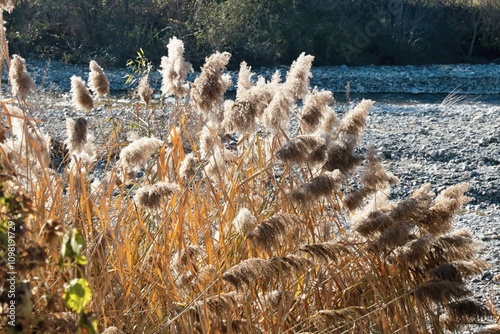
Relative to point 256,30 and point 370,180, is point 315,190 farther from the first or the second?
point 256,30

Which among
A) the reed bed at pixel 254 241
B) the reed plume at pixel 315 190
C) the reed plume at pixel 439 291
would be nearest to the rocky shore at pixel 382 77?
the reed bed at pixel 254 241

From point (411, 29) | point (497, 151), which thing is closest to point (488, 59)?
point (411, 29)

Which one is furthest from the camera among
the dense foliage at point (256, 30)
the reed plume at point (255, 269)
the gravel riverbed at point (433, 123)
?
the dense foliage at point (256, 30)

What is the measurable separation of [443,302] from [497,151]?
6.35m

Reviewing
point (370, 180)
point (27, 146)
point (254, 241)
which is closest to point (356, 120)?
point (370, 180)

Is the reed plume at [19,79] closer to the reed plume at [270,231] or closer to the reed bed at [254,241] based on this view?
the reed bed at [254,241]

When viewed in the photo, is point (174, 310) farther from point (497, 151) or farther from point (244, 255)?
point (497, 151)

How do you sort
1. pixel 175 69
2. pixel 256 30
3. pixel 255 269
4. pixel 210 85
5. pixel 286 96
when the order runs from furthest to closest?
1. pixel 256 30
2. pixel 175 69
3. pixel 286 96
4. pixel 210 85
5. pixel 255 269

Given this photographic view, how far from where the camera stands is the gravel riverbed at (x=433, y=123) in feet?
20.8

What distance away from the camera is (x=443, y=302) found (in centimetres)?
241

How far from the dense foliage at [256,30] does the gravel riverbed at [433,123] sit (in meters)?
1.00

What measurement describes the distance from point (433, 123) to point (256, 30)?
8.78 metres

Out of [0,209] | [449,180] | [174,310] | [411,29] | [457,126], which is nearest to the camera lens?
[0,209]

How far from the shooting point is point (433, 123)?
10602 mm
